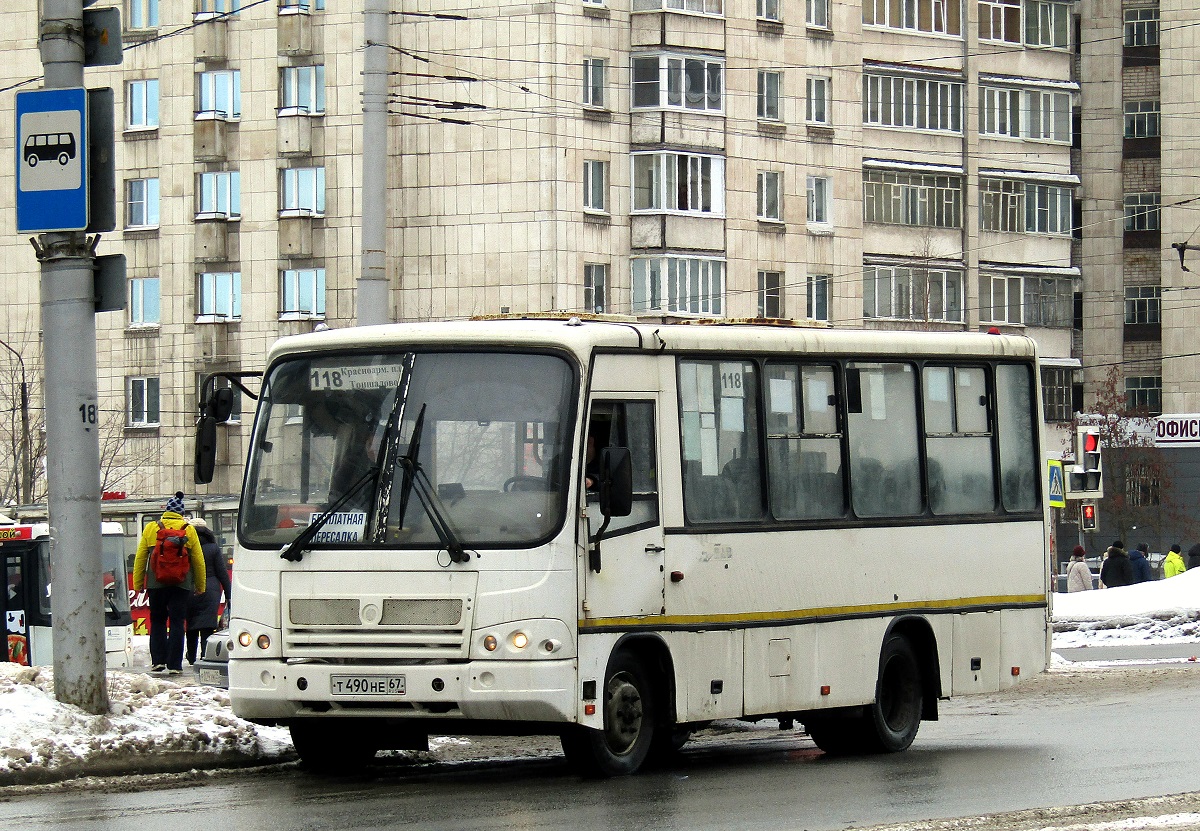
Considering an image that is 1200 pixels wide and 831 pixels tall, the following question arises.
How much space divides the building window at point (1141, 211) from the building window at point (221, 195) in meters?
30.6

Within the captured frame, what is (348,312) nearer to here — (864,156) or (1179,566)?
(864,156)

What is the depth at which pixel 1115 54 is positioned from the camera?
243 feet

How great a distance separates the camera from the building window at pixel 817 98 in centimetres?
5975

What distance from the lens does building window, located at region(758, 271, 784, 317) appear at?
58531 mm

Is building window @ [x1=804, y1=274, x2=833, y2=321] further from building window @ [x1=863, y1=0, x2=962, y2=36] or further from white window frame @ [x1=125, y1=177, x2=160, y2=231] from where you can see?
white window frame @ [x1=125, y1=177, x2=160, y2=231]

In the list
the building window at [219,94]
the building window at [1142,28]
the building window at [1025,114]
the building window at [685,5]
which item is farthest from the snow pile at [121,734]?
the building window at [1142,28]

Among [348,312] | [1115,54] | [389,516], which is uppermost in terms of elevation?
[1115,54]

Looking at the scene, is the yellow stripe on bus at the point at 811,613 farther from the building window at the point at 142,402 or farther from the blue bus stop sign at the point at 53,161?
the building window at the point at 142,402

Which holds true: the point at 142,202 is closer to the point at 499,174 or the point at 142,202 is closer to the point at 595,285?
the point at 499,174

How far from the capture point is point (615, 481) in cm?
1233

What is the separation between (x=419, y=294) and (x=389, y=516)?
141 ft

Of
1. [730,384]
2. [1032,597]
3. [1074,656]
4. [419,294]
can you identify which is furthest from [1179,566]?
[730,384]

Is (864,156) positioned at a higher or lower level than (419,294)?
higher

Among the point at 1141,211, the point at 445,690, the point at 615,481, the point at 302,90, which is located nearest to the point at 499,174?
the point at 302,90
